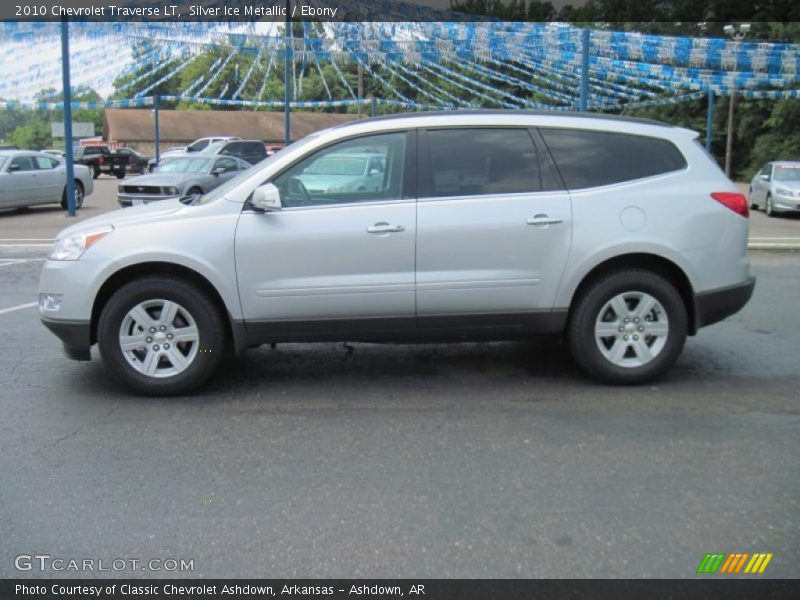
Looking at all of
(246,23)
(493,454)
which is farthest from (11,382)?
(246,23)

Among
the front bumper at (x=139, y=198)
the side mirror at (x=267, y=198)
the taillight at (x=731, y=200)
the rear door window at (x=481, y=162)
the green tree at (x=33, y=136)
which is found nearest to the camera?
the side mirror at (x=267, y=198)

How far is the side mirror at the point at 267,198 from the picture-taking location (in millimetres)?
4980

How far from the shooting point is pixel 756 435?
4500 mm

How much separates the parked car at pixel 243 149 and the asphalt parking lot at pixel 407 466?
18.8 meters

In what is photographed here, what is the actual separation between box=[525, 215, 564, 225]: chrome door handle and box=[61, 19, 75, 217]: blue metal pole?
49.2 ft

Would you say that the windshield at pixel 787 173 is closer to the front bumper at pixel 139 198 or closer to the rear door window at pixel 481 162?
the front bumper at pixel 139 198

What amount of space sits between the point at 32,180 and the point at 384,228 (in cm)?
1625

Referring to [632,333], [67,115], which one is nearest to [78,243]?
[632,333]

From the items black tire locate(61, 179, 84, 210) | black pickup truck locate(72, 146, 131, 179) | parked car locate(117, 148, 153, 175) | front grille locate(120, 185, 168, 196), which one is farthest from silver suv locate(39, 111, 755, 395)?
parked car locate(117, 148, 153, 175)

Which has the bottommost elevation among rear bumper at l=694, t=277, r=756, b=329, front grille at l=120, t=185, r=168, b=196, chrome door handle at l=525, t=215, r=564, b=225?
front grille at l=120, t=185, r=168, b=196

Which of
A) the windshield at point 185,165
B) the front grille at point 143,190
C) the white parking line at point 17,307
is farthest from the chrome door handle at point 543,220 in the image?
the windshield at point 185,165

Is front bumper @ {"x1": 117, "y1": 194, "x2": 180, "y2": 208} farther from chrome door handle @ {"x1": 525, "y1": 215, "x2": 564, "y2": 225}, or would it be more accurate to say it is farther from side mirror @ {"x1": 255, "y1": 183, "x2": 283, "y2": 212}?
chrome door handle @ {"x1": 525, "y1": 215, "x2": 564, "y2": 225}
